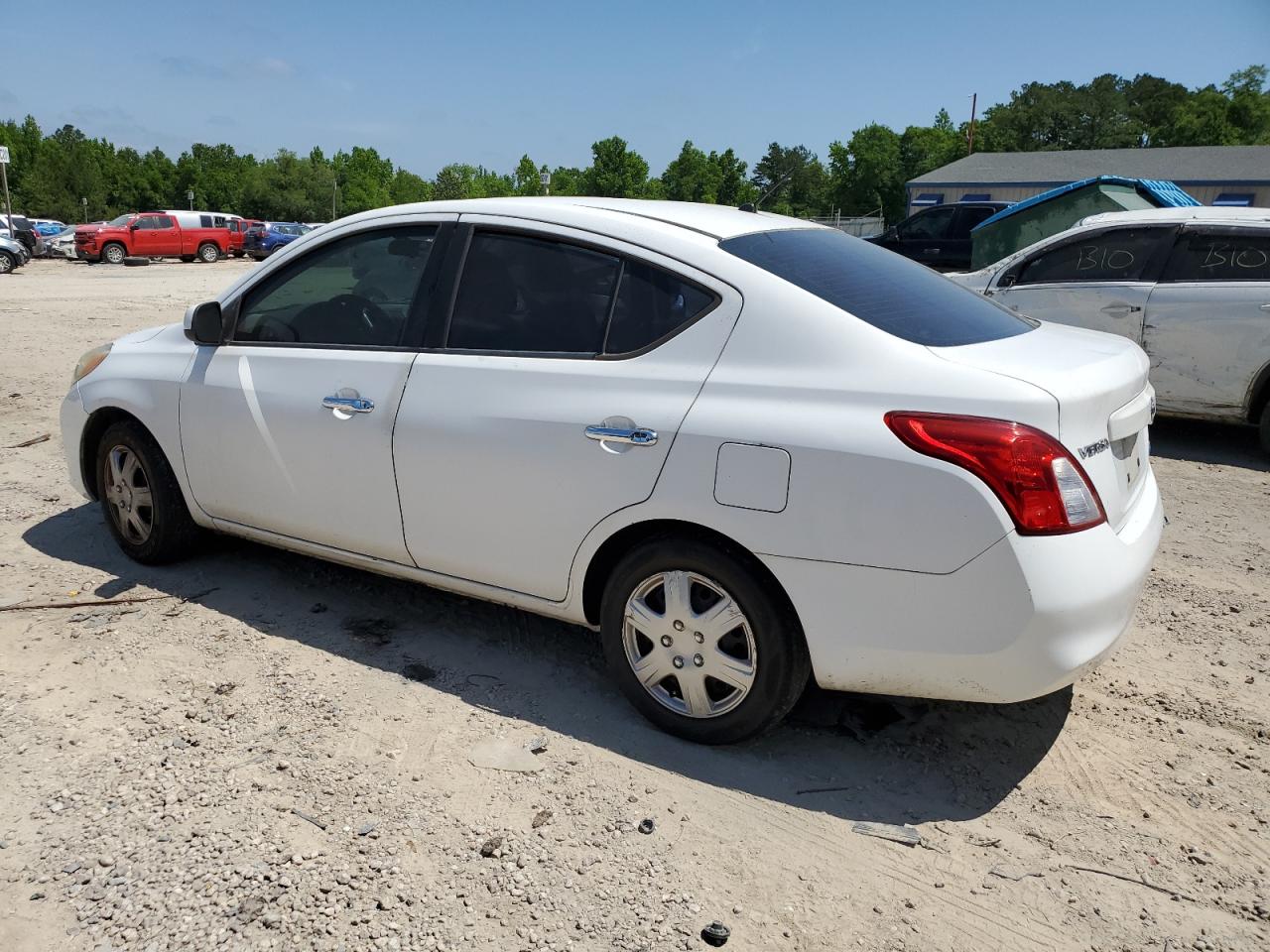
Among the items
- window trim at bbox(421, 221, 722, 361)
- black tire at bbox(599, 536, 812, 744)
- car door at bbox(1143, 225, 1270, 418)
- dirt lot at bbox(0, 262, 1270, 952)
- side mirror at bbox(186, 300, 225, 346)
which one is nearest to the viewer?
dirt lot at bbox(0, 262, 1270, 952)

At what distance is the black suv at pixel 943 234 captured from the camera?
68.6 feet

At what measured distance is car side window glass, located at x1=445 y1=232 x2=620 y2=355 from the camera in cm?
340

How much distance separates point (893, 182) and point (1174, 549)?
93398mm

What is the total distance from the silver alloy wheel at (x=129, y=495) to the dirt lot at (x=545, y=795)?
1.19 ft

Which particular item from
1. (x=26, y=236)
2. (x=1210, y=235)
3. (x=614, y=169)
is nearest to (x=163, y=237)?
(x=26, y=236)

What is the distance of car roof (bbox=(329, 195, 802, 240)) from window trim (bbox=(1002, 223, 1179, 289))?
4.84 metres

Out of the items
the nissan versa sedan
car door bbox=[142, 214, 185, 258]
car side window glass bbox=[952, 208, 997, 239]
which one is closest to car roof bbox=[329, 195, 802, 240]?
the nissan versa sedan

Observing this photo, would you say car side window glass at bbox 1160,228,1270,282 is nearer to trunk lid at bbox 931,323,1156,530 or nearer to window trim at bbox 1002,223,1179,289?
window trim at bbox 1002,223,1179,289

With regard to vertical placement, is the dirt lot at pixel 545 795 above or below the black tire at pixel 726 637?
below

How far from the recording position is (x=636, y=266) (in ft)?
10.9

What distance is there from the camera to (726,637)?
10.3ft

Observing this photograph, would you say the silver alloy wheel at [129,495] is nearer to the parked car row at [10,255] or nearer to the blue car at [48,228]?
the parked car row at [10,255]

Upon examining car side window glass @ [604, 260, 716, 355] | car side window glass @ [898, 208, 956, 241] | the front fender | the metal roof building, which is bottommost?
the front fender

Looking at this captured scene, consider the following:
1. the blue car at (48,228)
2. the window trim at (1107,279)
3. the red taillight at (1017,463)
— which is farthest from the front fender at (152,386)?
the blue car at (48,228)
